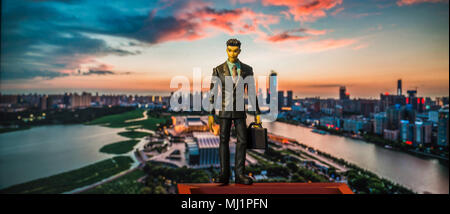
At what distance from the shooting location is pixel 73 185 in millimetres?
8219

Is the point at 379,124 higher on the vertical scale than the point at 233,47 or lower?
lower

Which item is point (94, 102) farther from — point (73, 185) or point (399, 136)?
point (399, 136)

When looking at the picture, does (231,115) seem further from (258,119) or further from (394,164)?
(394,164)

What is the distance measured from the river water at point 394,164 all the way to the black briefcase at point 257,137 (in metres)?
9.46

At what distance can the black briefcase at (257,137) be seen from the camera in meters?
1.47

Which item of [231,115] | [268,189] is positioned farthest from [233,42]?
[268,189]

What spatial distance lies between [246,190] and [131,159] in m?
11.3

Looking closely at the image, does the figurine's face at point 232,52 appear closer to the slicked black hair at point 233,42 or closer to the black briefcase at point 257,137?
the slicked black hair at point 233,42

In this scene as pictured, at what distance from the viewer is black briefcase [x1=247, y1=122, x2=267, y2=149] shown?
1.47 m

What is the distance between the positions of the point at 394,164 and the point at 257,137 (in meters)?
12.3

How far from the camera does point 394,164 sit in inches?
422

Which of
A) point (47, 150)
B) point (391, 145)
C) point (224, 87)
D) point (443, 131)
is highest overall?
point (224, 87)

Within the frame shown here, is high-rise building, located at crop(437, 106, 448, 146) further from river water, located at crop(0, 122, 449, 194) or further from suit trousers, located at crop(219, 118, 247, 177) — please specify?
suit trousers, located at crop(219, 118, 247, 177)

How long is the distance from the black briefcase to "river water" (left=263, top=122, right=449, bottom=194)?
946 centimetres
